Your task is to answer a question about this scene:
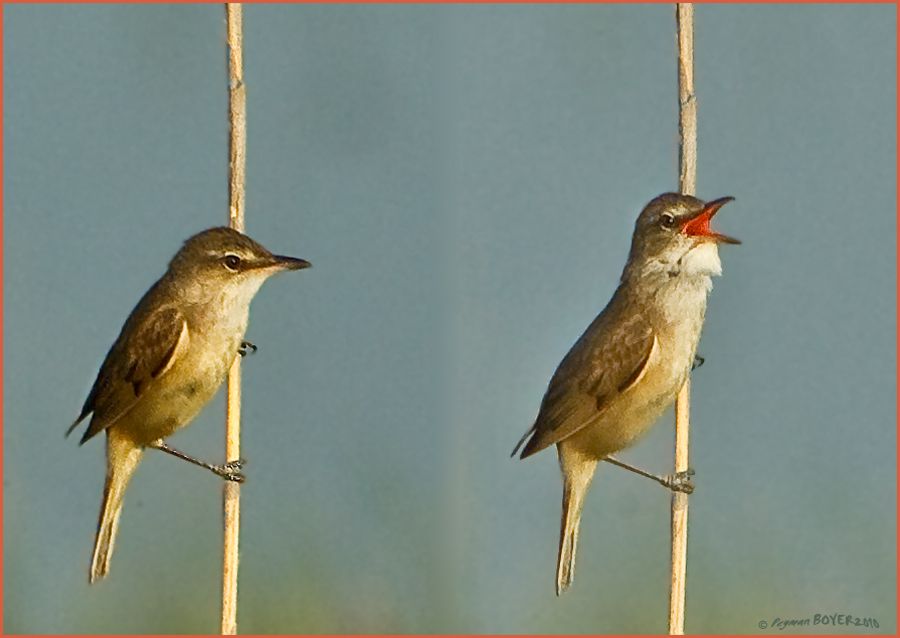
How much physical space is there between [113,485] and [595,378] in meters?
2.09

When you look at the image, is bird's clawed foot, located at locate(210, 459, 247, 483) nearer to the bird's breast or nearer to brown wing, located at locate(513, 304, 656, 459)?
brown wing, located at locate(513, 304, 656, 459)


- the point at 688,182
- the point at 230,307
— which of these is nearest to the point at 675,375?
the point at 688,182

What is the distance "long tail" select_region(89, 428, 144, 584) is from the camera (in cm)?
512

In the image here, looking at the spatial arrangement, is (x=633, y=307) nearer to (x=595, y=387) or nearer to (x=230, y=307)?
(x=595, y=387)

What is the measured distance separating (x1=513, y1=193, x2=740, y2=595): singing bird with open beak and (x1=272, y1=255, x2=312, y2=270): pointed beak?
3.61ft

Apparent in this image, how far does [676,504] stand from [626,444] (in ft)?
1.95

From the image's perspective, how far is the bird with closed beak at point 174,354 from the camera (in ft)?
16.5

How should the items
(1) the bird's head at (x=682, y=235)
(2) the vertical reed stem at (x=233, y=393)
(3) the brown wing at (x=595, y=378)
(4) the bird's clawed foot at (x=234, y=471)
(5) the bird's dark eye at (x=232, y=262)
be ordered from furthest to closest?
(5) the bird's dark eye at (x=232, y=262), (3) the brown wing at (x=595, y=378), (1) the bird's head at (x=682, y=235), (4) the bird's clawed foot at (x=234, y=471), (2) the vertical reed stem at (x=233, y=393)

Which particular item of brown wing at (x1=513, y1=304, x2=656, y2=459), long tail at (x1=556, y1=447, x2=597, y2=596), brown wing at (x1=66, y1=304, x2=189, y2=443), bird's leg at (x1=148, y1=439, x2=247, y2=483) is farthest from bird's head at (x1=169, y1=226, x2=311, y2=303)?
long tail at (x1=556, y1=447, x2=597, y2=596)

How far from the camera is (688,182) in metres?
4.53

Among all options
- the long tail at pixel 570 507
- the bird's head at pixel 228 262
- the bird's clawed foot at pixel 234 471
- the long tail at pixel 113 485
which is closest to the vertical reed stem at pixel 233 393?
the bird's clawed foot at pixel 234 471

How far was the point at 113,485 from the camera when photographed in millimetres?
5254

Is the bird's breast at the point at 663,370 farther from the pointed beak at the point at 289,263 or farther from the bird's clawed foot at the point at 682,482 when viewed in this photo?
the pointed beak at the point at 289,263

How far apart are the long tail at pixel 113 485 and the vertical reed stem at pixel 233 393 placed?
866mm
